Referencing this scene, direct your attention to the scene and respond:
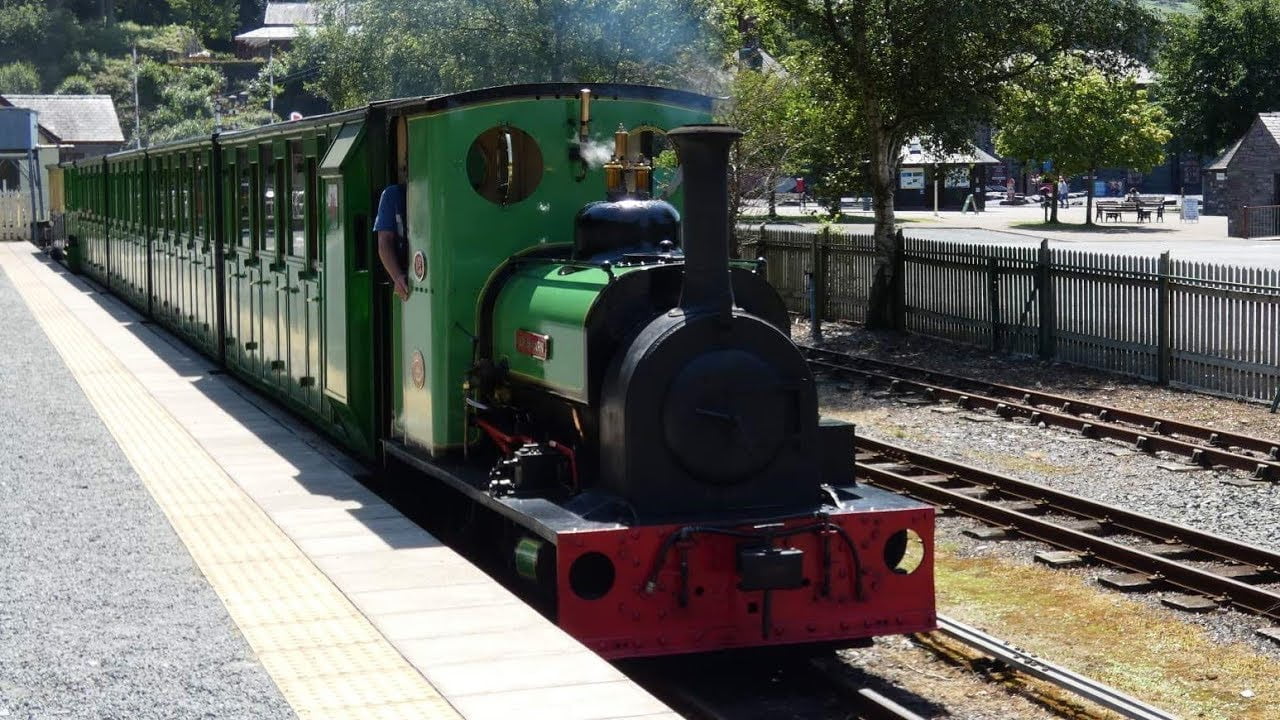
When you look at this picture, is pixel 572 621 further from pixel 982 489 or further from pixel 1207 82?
pixel 1207 82

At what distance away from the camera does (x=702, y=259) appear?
24.5 feet

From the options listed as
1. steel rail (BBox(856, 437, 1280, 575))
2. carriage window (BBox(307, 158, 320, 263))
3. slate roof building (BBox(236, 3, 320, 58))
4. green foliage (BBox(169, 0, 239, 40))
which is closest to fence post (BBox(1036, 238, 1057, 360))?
steel rail (BBox(856, 437, 1280, 575))

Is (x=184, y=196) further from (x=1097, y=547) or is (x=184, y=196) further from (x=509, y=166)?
(x=1097, y=547)

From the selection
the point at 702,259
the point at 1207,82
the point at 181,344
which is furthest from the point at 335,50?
the point at 702,259

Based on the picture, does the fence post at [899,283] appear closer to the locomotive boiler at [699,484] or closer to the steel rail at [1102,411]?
the steel rail at [1102,411]

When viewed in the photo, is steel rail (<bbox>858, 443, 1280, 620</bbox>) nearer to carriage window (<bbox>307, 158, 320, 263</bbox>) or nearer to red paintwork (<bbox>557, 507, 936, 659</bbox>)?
red paintwork (<bbox>557, 507, 936, 659</bbox>)

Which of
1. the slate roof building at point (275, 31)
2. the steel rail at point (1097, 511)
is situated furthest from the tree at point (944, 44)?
the slate roof building at point (275, 31)

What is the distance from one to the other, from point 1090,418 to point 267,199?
8.02 metres

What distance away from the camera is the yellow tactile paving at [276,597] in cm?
633

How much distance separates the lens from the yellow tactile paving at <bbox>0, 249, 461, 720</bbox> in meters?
6.33

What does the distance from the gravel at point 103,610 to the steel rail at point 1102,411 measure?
9.07 m

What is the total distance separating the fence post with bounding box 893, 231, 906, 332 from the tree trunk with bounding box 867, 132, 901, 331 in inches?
1.8

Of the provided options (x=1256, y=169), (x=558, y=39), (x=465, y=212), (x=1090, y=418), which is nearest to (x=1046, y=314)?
(x=1090, y=418)

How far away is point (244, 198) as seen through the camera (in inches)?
604
